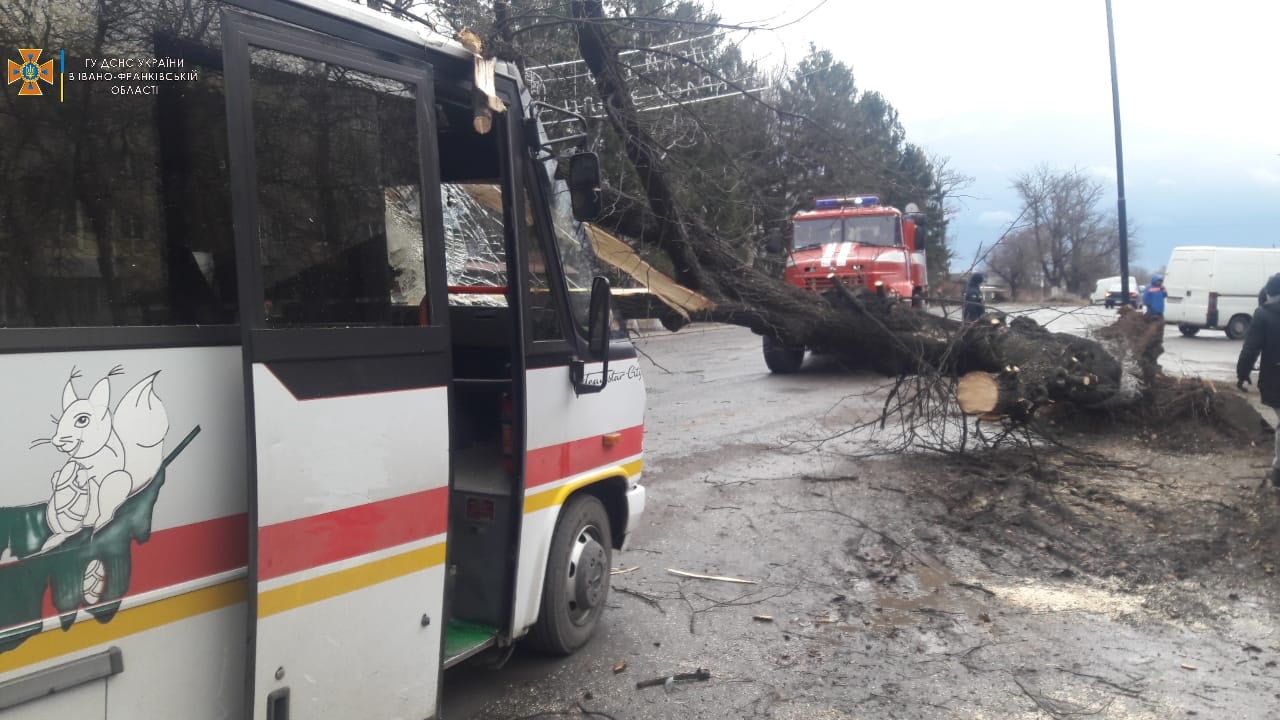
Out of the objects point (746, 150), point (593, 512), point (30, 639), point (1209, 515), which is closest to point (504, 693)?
point (593, 512)

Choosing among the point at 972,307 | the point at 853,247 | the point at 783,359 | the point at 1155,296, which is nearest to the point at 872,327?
the point at 972,307

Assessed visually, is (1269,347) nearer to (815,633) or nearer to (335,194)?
(815,633)

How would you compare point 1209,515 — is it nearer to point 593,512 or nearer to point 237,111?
point 593,512

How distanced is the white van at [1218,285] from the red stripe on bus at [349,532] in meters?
26.9

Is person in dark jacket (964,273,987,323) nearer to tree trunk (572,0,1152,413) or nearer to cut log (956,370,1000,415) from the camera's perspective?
tree trunk (572,0,1152,413)

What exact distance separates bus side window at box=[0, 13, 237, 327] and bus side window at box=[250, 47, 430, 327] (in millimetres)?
143

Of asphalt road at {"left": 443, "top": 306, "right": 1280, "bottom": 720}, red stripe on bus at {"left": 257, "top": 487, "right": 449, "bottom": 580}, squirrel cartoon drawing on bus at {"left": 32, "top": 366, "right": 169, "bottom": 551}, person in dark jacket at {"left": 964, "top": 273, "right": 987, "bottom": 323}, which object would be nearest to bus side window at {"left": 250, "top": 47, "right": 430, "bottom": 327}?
squirrel cartoon drawing on bus at {"left": 32, "top": 366, "right": 169, "bottom": 551}

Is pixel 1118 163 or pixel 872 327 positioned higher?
pixel 1118 163

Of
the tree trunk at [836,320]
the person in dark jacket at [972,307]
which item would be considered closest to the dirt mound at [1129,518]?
the tree trunk at [836,320]

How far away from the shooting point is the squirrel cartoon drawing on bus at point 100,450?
238 cm

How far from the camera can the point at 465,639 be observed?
4.02 m

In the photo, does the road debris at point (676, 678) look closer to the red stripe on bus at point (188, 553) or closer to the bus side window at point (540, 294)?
the bus side window at point (540, 294)

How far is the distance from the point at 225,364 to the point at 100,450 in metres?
0.42

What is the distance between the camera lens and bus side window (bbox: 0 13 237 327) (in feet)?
7.98
